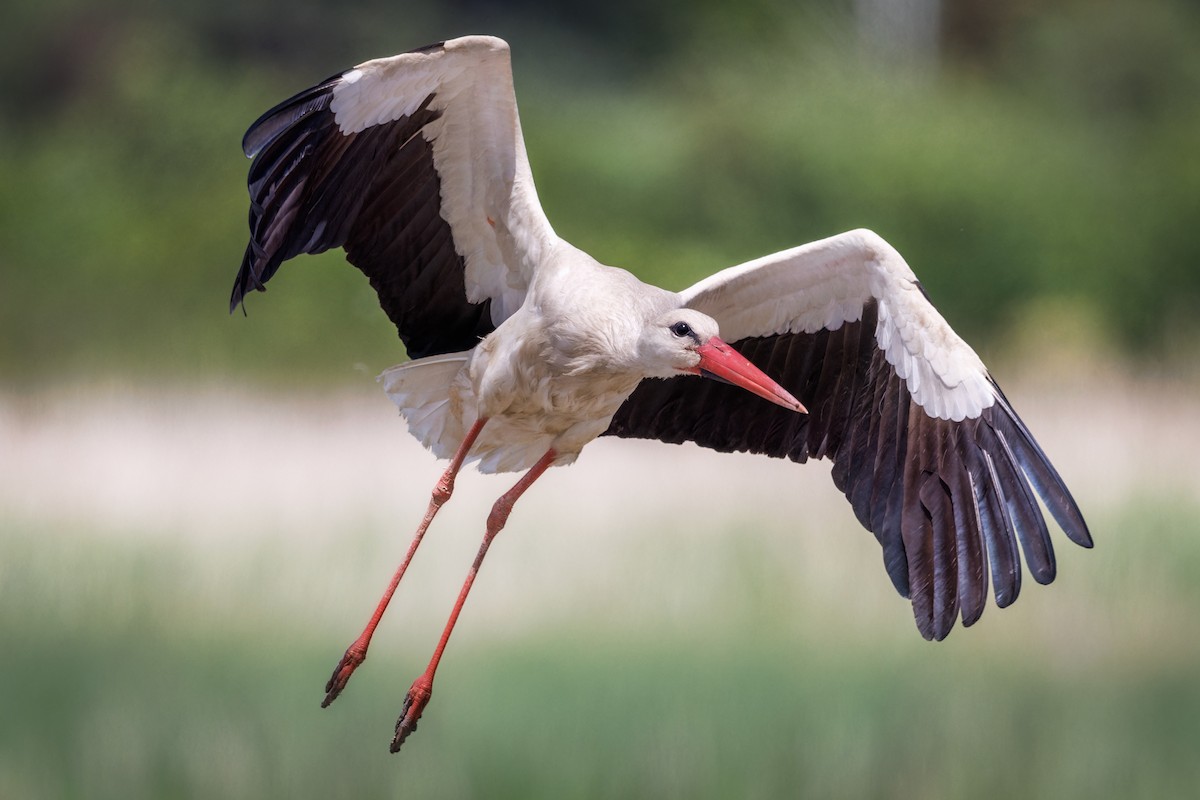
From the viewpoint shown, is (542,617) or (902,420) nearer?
(902,420)

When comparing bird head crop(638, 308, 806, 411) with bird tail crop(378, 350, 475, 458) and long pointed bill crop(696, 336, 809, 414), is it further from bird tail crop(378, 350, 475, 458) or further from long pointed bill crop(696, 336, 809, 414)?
bird tail crop(378, 350, 475, 458)

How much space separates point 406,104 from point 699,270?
5257 mm

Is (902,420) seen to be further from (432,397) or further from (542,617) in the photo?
(542,617)

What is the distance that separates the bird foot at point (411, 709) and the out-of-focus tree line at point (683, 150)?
4802 mm

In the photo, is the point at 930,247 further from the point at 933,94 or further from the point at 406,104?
the point at 406,104

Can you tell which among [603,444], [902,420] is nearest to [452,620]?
[902,420]

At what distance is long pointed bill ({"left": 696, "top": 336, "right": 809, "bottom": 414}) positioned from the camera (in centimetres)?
485

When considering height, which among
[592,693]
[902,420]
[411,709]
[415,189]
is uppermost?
[415,189]

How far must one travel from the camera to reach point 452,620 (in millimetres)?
5539

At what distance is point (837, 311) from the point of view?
541cm

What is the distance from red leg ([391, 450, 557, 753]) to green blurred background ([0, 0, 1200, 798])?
2205mm

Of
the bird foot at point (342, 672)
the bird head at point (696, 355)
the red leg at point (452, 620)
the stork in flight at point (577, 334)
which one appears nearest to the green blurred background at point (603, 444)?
the red leg at point (452, 620)

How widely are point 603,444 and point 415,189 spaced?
4.36 m

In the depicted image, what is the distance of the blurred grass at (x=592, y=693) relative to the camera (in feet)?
25.3
